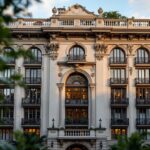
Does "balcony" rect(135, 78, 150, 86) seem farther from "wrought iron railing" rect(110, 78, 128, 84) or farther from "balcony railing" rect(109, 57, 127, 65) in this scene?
"balcony railing" rect(109, 57, 127, 65)

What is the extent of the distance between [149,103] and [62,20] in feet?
40.0

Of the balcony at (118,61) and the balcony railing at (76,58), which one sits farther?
the balcony at (118,61)

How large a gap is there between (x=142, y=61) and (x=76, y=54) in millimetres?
6723

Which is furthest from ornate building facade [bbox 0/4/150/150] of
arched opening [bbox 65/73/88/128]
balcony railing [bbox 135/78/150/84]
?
balcony railing [bbox 135/78/150/84]

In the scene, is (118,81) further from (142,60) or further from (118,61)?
(142,60)

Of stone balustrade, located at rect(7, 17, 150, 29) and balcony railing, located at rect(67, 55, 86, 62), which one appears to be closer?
balcony railing, located at rect(67, 55, 86, 62)

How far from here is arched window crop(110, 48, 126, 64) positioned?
1981 inches

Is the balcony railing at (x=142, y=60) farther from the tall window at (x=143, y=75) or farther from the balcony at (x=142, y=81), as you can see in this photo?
the balcony at (x=142, y=81)

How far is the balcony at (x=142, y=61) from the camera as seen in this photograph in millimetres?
49781

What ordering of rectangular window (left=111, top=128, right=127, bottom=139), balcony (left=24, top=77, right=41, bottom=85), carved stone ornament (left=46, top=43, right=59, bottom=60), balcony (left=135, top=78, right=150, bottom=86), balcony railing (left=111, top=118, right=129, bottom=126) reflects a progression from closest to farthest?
balcony railing (left=111, top=118, right=129, bottom=126)
rectangular window (left=111, top=128, right=127, bottom=139)
balcony (left=135, top=78, right=150, bottom=86)
balcony (left=24, top=77, right=41, bottom=85)
carved stone ornament (left=46, top=43, right=59, bottom=60)

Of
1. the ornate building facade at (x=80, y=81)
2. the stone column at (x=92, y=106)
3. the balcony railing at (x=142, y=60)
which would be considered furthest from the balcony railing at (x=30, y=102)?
the balcony railing at (x=142, y=60)

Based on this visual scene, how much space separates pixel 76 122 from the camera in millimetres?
48875

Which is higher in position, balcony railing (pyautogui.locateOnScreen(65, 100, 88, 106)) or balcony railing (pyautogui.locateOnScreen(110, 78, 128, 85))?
balcony railing (pyautogui.locateOnScreen(110, 78, 128, 85))

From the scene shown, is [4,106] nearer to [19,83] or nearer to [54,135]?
[54,135]
